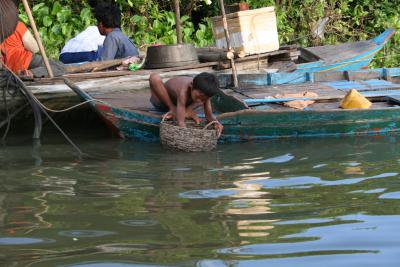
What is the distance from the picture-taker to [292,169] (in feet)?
18.5

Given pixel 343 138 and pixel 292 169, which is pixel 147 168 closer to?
pixel 292 169

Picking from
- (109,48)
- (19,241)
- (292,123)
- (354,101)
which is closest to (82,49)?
(109,48)

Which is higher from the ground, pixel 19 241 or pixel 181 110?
pixel 181 110

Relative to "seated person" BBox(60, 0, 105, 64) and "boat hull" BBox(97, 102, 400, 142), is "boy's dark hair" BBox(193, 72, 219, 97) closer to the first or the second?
"boat hull" BBox(97, 102, 400, 142)

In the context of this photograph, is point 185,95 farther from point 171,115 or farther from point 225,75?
point 225,75

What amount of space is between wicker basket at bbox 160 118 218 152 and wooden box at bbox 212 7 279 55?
201cm

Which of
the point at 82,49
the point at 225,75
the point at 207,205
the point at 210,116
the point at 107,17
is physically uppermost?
the point at 107,17

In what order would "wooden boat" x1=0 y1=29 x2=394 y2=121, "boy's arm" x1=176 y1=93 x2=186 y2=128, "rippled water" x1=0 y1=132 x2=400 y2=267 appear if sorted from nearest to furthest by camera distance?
"rippled water" x1=0 y1=132 x2=400 y2=267, "boy's arm" x1=176 y1=93 x2=186 y2=128, "wooden boat" x1=0 y1=29 x2=394 y2=121

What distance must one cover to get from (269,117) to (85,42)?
3.19 meters

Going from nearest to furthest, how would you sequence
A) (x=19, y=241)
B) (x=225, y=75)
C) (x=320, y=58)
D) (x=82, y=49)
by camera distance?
1. (x=19, y=241)
2. (x=225, y=75)
3. (x=82, y=49)
4. (x=320, y=58)

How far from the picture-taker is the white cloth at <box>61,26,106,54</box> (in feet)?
29.0

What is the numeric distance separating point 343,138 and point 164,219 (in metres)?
3.02

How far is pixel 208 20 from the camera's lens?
37.6ft

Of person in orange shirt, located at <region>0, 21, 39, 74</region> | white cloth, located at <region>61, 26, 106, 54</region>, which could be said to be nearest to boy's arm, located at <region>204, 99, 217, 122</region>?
person in orange shirt, located at <region>0, 21, 39, 74</region>
